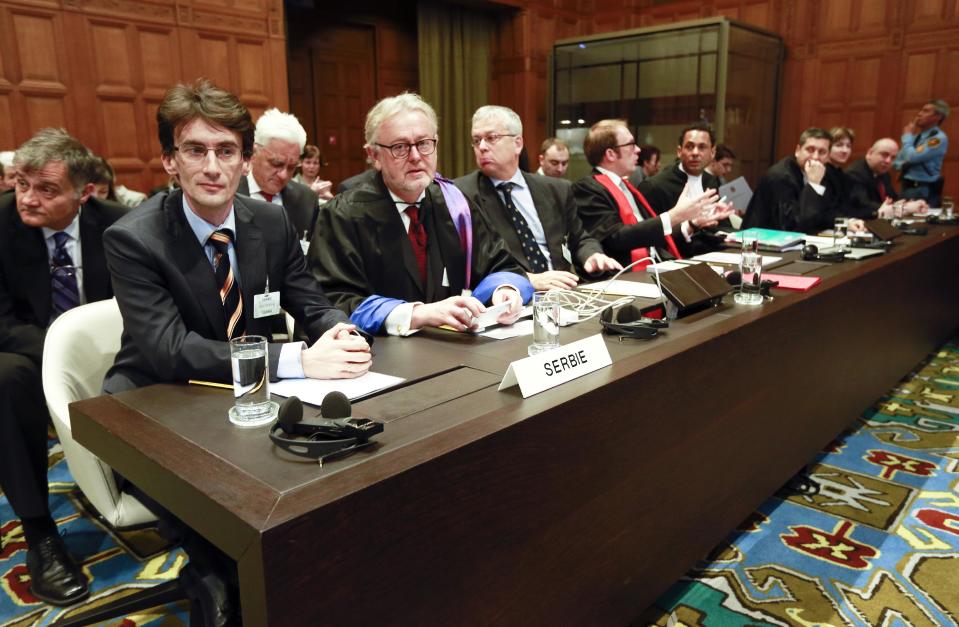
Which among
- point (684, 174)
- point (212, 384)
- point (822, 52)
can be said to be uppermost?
point (822, 52)

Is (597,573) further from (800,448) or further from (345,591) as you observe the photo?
(800,448)

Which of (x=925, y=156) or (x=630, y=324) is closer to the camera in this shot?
(x=630, y=324)

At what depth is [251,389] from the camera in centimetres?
118

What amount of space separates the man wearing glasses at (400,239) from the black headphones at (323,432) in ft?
2.27

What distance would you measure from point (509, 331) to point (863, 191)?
5019mm

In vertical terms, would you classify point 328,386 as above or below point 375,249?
below

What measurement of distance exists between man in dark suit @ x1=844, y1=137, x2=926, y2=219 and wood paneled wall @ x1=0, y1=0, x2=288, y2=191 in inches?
200

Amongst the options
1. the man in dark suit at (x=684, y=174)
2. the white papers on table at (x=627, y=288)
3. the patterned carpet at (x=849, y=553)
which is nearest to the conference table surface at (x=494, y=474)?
the patterned carpet at (x=849, y=553)

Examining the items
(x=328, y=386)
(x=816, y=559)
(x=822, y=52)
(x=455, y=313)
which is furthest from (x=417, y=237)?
(x=822, y=52)

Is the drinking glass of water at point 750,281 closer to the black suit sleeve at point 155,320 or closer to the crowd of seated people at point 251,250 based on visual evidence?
the crowd of seated people at point 251,250

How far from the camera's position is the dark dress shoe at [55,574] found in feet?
6.05

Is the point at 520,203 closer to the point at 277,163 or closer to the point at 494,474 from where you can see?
the point at 277,163

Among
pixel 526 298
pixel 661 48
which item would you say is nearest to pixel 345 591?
pixel 526 298

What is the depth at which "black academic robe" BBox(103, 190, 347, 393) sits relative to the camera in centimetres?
140
